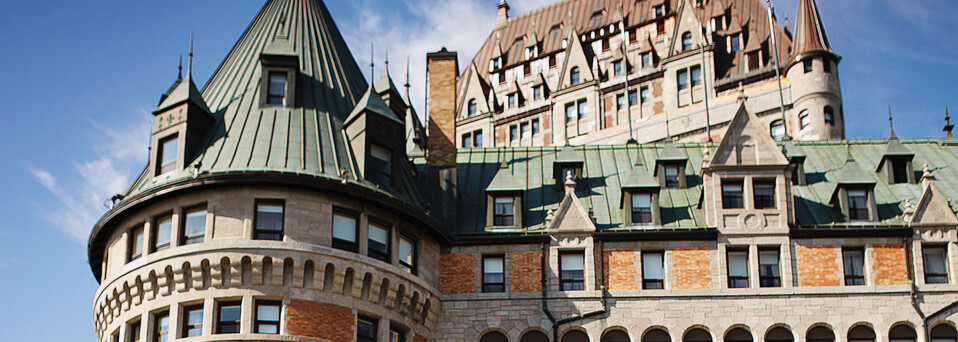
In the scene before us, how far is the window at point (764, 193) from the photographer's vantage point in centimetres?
4056

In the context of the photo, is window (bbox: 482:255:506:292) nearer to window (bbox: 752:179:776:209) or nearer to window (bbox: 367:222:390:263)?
window (bbox: 367:222:390:263)

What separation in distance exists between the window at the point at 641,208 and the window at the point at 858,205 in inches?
253

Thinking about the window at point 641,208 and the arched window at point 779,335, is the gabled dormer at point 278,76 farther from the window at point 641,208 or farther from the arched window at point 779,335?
the arched window at point 779,335

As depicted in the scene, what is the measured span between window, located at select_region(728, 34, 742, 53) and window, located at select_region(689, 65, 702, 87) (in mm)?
4636

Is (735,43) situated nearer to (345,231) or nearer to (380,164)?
(380,164)

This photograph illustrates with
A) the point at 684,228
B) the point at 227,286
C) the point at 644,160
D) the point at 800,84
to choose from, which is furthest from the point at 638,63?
the point at 227,286

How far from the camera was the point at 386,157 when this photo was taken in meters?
39.4

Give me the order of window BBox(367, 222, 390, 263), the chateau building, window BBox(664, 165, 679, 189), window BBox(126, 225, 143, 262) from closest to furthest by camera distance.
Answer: the chateau building < window BBox(126, 225, 143, 262) < window BBox(367, 222, 390, 263) < window BBox(664, 165, 679, 189)

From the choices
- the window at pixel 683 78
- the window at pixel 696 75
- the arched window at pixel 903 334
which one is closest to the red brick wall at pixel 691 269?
the arched window at pixel 903 334

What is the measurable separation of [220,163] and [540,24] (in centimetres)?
8166

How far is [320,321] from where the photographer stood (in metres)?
35.4

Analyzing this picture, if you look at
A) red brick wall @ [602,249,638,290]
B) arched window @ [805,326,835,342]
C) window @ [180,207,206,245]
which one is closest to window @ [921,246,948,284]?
arched window @ [805,326,835,342]

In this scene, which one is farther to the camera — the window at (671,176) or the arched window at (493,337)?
the window at (671,176)

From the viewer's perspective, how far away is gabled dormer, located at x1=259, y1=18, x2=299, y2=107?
1553 inches
